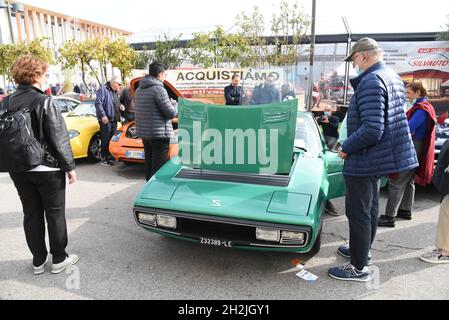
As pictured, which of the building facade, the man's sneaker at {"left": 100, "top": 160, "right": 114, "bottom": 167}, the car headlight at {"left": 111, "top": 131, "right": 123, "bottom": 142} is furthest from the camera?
the building facade

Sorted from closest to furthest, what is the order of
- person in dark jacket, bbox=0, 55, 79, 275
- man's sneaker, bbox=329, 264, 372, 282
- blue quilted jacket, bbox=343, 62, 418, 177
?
1. blue quilted jacket, bbox=343, 62, 418, 177
2. person in dark jacket, bbox=0, 55, 79, 275
3. man's sneaker, bbox=329, 264, 372, 282

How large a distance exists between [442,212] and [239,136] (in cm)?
196

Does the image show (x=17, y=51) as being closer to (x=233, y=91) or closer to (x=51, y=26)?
(x=233, y=91)

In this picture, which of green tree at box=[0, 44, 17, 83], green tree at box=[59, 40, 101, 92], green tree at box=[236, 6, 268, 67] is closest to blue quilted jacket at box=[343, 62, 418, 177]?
green tree at box=[236, 6, 268, 67]

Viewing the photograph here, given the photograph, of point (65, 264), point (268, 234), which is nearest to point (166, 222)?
point (268, 234)

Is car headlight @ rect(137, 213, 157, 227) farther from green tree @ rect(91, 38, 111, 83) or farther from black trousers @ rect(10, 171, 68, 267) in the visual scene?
green tree @ rect(91, 38, 111, 83)

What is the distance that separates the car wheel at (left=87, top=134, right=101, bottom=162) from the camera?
7126 millimetres

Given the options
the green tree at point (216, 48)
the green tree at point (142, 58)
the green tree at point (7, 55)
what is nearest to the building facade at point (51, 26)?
the green tree at point (7, 55)

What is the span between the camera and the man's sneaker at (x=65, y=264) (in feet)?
9.79

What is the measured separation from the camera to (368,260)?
3047 millimetres

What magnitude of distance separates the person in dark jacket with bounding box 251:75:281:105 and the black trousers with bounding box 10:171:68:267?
2.26 m
